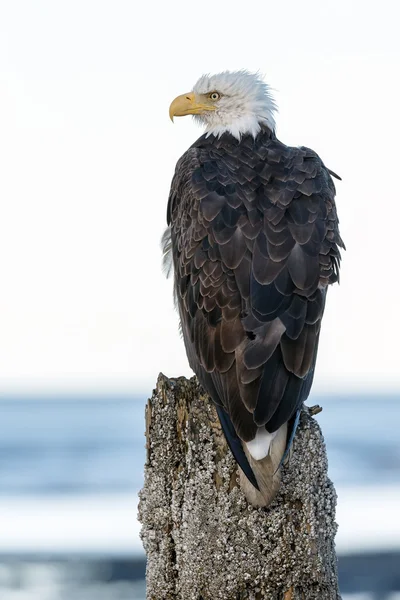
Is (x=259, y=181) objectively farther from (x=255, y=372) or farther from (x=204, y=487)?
(x=204, y=487)

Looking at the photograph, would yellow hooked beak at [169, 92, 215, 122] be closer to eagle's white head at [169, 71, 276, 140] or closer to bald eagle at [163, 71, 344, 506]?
eagle's white head at [169, 71, 276, 140]

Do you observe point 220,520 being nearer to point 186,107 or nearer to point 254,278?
point 254,278

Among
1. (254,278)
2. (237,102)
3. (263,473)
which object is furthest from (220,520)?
(237,102)

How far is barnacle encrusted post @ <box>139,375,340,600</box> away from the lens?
11.7 ft

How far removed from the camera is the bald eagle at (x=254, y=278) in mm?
3758

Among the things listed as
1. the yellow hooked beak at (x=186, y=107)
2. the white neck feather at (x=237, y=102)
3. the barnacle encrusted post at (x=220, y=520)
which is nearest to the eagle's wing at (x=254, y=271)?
the barnacle encrusted post at (x=220, y=520)

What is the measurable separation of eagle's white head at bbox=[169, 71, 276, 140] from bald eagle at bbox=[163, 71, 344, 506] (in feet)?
0.96

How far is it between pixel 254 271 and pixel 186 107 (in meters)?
2.09

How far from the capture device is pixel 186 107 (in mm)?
5883

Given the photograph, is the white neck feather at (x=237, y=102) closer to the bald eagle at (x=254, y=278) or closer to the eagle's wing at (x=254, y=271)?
the bald eagle at (x=254, y=278)

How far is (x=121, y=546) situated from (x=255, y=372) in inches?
351

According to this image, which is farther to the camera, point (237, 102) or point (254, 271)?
point (237, 102)

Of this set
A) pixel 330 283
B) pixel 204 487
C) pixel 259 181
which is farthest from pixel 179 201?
pixel 204 487

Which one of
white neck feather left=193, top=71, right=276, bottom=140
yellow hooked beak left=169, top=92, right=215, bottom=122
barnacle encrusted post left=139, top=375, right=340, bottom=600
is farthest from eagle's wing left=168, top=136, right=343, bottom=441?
yellow hooked beak left=169, top=92, right=215, bottom=122
